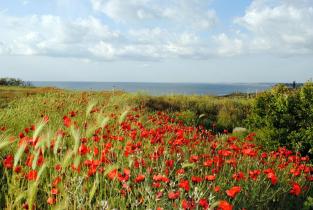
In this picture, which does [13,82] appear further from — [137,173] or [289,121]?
[137,173]

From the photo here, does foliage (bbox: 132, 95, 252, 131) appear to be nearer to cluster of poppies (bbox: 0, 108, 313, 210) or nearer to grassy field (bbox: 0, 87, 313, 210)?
grassy field (bbox: 0, 87, 313, 210)

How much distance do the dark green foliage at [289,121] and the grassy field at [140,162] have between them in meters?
0.37

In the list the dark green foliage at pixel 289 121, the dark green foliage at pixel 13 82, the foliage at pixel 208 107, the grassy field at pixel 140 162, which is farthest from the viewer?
the dark green foliage at pixel 13 82

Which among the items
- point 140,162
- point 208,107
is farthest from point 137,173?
point 208,107

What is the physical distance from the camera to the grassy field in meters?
3.89

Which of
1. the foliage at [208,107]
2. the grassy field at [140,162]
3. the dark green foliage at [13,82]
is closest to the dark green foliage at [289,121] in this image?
the grassy field at [140,162]

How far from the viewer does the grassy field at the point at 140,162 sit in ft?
12.8

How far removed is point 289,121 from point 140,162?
708 cm

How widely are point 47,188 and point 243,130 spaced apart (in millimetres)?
10394

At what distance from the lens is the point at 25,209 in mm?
3785

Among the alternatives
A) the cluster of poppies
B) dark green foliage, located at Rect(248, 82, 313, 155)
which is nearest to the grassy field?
the cluster of poppies

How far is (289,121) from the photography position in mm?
10742

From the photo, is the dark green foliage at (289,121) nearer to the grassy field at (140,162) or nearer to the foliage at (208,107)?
the grassy field at (140,162)

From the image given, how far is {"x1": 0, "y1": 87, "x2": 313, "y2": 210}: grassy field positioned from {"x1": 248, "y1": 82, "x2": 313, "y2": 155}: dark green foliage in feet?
1.21
